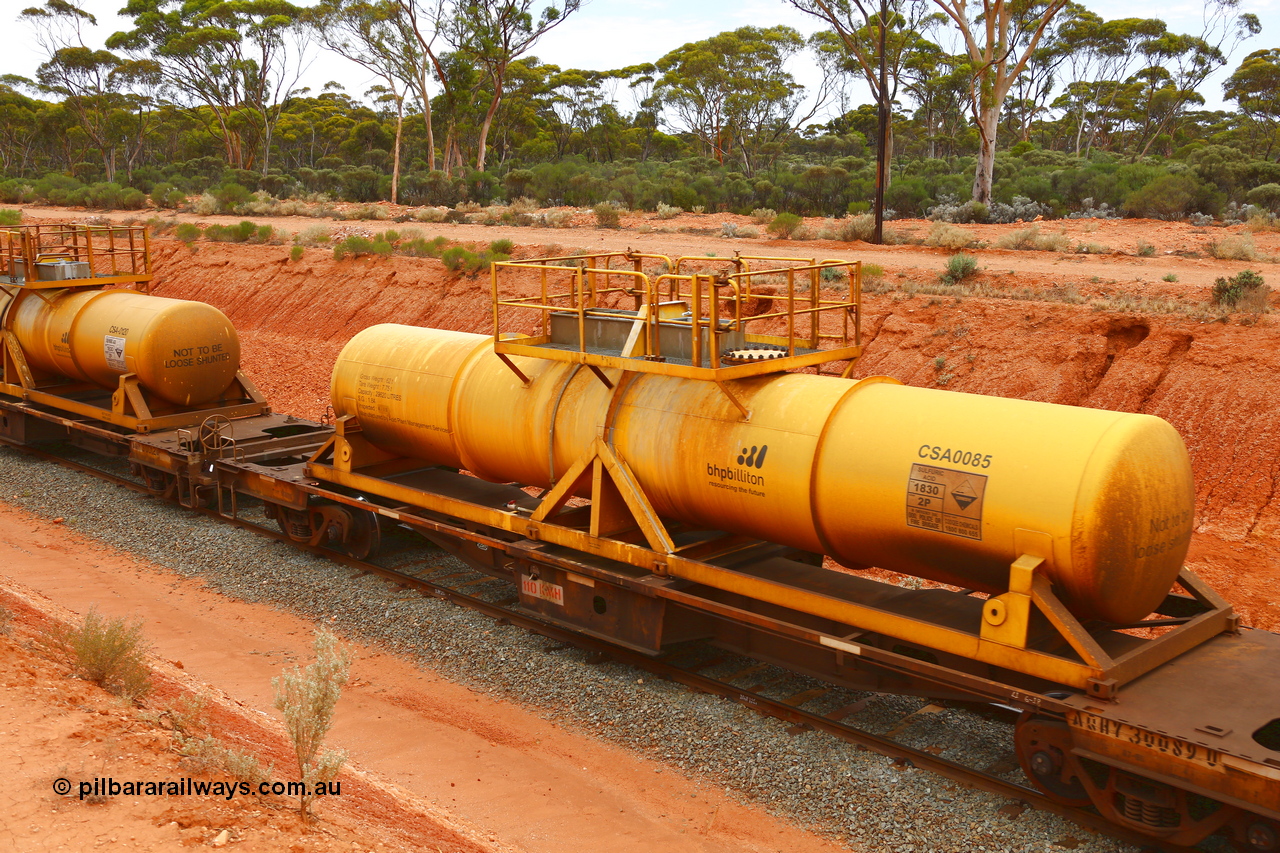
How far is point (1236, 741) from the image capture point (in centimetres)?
604

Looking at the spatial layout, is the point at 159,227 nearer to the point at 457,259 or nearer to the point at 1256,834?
the point at 457,259

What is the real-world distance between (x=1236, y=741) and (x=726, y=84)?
62.5 metres

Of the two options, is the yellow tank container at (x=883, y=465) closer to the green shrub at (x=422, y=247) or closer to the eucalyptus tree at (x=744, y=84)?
the green shrub at (x=422, y=247)

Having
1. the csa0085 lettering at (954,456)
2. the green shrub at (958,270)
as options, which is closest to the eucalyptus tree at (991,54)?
the green shrub at (958,270)

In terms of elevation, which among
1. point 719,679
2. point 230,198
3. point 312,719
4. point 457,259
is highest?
point 230,198

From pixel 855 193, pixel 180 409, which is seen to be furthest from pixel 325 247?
pixel 855 193

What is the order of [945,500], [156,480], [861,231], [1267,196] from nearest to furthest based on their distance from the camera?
[945,500] → [156,480] → [861,231] → [1267,196]

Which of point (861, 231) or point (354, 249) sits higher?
point (861, 231)

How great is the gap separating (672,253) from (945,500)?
21083 millimetres

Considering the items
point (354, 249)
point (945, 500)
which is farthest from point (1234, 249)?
point (354, 249)

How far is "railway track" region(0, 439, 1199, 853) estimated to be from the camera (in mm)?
7211

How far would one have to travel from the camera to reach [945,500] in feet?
23.8

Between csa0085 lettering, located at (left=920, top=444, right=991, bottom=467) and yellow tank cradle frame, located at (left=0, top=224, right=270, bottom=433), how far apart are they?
1130cm

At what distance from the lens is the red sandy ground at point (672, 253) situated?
761 centimetres
